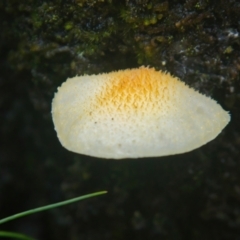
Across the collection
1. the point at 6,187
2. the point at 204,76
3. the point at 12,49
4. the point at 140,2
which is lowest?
the point at 6,187

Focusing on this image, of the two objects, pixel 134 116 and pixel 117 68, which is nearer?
pixel 134 116

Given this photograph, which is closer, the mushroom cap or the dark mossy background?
the mushroom cap

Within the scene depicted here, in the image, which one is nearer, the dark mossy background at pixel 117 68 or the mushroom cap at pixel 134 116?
the mushroom cap at pixel 134 116

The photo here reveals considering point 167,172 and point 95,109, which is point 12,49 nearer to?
point 95,109

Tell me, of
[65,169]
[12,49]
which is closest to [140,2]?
[12,49]
